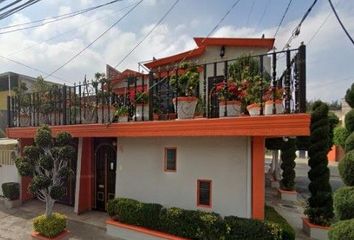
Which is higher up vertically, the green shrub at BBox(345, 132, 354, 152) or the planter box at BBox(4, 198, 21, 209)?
the green shrub at BBox(345, 132, 354, 152)

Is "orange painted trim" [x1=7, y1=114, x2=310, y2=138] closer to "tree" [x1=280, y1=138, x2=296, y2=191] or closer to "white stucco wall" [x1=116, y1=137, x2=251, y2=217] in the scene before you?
"white stucco wall" [x1=116, y1=137, x2=251, y2=217]

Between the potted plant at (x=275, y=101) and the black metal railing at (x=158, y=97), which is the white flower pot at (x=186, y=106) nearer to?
the black metal railing at (x=158, y=97)

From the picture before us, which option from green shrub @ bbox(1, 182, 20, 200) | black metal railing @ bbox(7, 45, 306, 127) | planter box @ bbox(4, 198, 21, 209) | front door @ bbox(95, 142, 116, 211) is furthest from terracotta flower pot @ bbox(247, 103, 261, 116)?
planter box @ bbox(4, 198, 21, 209)

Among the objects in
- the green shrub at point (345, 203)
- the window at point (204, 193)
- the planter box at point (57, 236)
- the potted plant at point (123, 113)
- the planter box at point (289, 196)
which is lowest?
the planter box at point (289, 196)

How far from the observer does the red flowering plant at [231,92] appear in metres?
6.74

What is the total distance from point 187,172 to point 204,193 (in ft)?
2.22

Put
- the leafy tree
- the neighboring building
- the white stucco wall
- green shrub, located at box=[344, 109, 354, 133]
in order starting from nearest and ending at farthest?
1. green shrub, located at box=[344, 109, 354, 133]
2. the leafy tree
3. the neighboring building
4. the white stucco wall

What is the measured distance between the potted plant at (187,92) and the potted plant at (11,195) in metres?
8.12

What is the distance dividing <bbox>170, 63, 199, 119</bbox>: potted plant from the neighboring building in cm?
23

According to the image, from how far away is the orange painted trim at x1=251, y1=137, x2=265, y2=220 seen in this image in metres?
6.57

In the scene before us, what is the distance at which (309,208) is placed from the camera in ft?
29.2

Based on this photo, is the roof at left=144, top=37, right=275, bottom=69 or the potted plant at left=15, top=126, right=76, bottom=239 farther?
the roof at left=144, top=37, right=275, bottom=69

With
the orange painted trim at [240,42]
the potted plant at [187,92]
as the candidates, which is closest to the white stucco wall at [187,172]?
the potted plant at [187,92]

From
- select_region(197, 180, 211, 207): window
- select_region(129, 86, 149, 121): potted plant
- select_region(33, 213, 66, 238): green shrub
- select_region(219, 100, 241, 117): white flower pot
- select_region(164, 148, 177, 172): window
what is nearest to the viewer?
select_region(219, 100, 241, 117): white flower pot
